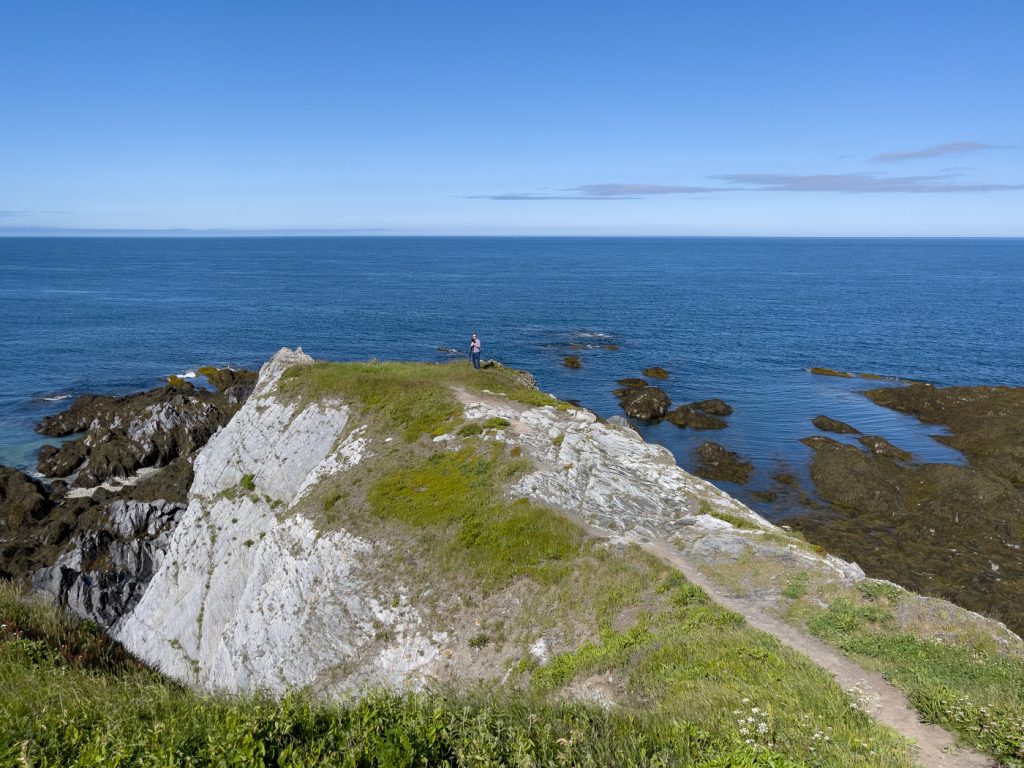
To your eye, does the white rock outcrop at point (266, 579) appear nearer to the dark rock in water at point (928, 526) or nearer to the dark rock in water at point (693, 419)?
the dark rock in water at point (928, 526)

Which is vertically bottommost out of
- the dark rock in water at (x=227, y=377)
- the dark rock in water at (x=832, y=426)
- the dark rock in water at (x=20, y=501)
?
the dark rock in water at (x=20, y=501)

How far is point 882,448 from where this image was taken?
164 ft

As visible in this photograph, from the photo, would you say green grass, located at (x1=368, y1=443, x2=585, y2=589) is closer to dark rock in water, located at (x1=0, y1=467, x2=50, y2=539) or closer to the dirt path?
the dirt path

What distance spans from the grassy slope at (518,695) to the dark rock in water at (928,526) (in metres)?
22.0

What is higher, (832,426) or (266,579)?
(832,426)

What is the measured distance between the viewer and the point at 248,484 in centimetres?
3500

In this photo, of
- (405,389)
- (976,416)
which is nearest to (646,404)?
(976,416)

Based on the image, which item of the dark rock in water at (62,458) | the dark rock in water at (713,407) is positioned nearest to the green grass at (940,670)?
the dark rock in water at (713,407)

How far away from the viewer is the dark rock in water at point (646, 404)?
60.0 m

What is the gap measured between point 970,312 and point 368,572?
134m

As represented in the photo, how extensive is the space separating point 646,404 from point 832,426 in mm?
16649

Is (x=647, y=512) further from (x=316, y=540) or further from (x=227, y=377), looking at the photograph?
(x=227, y=377)

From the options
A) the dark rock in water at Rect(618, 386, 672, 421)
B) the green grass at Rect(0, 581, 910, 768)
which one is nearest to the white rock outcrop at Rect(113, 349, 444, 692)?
the green grass at Rect(0, 581, 910, 768)

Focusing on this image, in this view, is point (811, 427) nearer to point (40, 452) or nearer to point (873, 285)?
point (40, 452)
